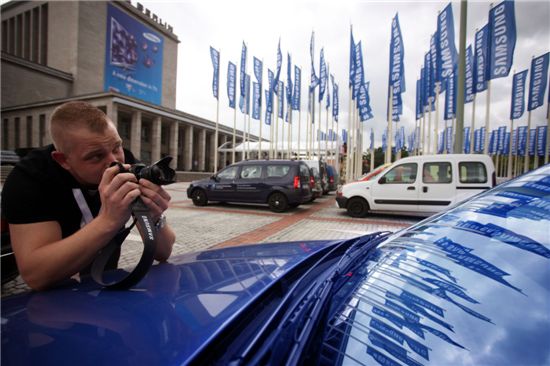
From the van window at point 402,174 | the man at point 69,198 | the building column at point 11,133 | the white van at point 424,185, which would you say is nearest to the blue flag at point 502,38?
the white van at point 424,185

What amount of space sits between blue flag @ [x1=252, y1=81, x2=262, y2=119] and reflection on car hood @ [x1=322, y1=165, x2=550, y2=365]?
22.3 m

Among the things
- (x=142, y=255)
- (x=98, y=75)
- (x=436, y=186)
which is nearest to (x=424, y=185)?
(x=436, y=186)

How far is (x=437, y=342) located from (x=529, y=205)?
3.46 feet

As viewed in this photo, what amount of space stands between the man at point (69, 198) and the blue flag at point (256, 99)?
22.0 meters

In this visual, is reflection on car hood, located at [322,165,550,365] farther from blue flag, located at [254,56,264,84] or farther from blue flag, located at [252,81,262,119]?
blue flag, located at [252,81,262,119]

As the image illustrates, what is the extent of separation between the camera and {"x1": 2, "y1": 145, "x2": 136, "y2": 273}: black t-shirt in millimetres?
1161

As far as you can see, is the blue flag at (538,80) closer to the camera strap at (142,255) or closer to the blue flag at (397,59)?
the blue flag at (397,59)

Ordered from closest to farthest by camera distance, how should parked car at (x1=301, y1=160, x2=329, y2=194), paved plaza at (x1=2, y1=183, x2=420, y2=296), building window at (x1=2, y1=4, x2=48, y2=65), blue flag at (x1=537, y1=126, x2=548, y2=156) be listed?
paved plaza at (x1=2, y1=183, x2=420, y2=296) < parked car at (x1=301, y1=160, x2=329, y2=194) < blue flag at (x1=537, y1=126, x2=548, y2=156) < building window at (x1=2, y1=4, x2=48, y2=65)

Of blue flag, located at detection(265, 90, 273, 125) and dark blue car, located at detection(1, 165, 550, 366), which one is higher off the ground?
blue flag, located at detection(265, 90, 273, 125)

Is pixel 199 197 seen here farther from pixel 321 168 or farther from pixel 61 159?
pixel 61 159

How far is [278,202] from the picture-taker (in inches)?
372

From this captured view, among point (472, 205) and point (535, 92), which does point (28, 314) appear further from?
point (535, 92)

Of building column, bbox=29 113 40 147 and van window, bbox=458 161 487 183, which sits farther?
building column, bbox=29 113 40 147

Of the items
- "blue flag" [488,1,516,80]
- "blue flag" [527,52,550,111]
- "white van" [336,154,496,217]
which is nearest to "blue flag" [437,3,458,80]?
"blue flag" [488,1,516,80]
